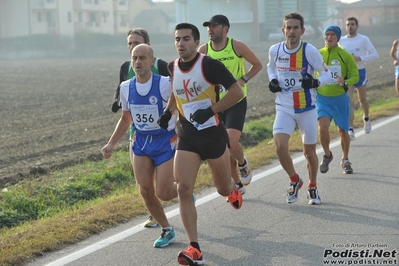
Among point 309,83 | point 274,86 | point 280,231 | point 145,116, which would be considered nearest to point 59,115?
point 274,86

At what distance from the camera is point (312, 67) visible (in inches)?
354

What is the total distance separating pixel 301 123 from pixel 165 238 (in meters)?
2.53

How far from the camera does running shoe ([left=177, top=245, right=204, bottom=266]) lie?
646cm

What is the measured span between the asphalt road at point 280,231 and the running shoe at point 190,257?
0.22m

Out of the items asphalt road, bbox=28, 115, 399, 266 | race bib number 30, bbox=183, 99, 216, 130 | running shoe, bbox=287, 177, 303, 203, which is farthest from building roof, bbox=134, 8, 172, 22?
race bib number 30, bbox=183, 99, 216, 130

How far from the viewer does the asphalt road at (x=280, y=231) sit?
682 cm

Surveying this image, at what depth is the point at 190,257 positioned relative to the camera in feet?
21.2

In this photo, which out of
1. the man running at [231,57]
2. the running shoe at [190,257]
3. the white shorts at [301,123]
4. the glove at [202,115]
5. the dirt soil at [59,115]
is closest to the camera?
the running shoe at [190,257]

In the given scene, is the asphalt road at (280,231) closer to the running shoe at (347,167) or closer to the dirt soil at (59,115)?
the running shoe at (347,167)

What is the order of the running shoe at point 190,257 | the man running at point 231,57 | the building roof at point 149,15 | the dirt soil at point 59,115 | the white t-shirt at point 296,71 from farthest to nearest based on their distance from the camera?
the building roof at point 149,15
the dirt soil at point 59,115
the man running at point 231,57
the white t-shirt at point 296,71
the running shoe at point 190,257

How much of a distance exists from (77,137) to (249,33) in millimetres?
77563

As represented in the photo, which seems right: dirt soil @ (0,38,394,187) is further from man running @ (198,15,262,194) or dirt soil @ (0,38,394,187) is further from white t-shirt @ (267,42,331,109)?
white t-shirt @ (267,42,331,109)

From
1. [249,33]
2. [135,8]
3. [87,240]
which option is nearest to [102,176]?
[87,240]

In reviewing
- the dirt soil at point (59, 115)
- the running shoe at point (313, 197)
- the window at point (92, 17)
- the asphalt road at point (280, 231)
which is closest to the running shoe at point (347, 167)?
the asphalt road at point (280, 231)
